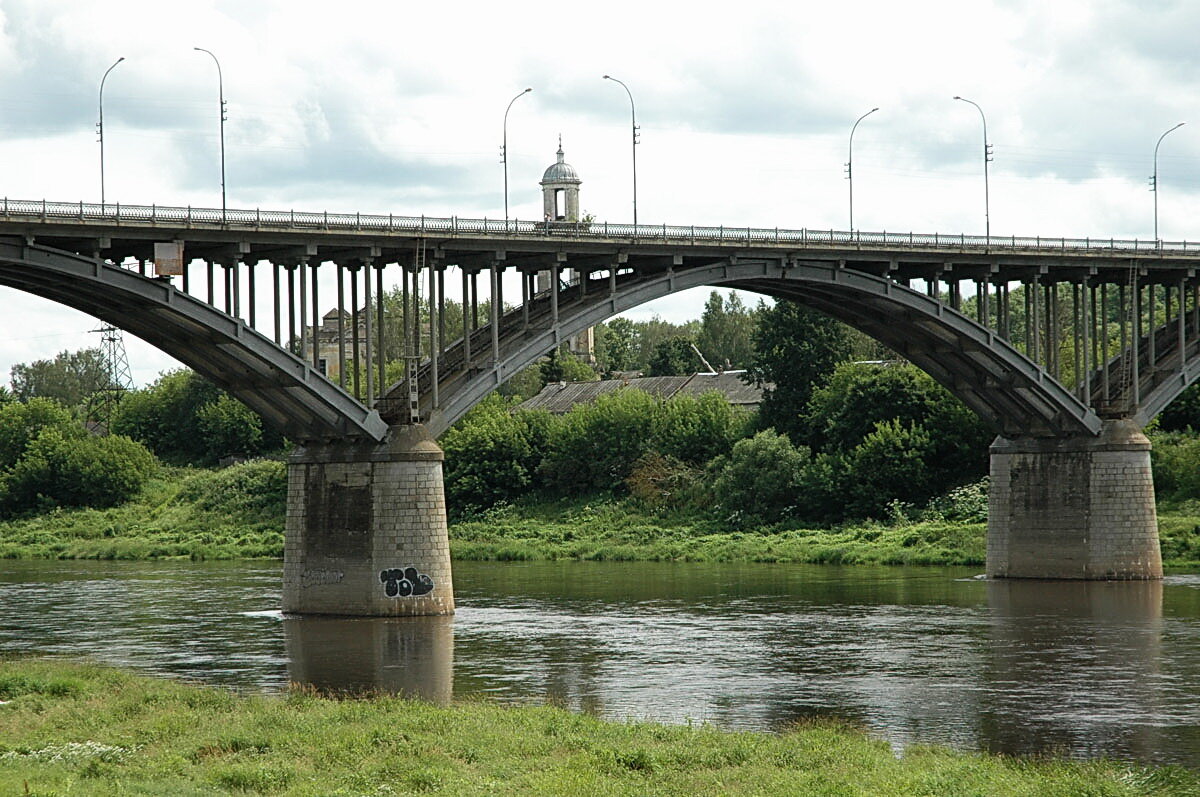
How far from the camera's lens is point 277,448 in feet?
399

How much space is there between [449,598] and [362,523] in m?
3.51

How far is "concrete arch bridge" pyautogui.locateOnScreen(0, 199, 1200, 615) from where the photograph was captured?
4534 cm

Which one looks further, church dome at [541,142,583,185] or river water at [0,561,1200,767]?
church dome at [541,142,583,185]

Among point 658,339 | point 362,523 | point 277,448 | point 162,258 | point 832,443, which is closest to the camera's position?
point 162,258

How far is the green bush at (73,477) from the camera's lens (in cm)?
10550

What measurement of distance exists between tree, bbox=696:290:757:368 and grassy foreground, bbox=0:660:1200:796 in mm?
122163

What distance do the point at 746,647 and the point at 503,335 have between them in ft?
46.2

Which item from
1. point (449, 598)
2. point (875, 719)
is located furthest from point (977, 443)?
point (875, 719)

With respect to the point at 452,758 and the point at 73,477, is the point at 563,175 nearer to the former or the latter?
the point at 73,477

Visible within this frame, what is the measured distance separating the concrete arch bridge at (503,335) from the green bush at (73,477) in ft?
186

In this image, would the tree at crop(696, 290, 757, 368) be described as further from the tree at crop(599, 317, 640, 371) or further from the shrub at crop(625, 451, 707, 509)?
the shrub at crop(625, 451, 707, 509)

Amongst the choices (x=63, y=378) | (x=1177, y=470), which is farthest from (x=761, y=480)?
(x=63, y=378)

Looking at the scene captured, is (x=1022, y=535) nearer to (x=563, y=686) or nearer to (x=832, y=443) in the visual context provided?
(x=832, y=443)

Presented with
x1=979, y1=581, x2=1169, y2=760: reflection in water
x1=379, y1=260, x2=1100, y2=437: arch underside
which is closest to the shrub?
x1=379, y1=260, x2=1100, y2=437: arch underside
